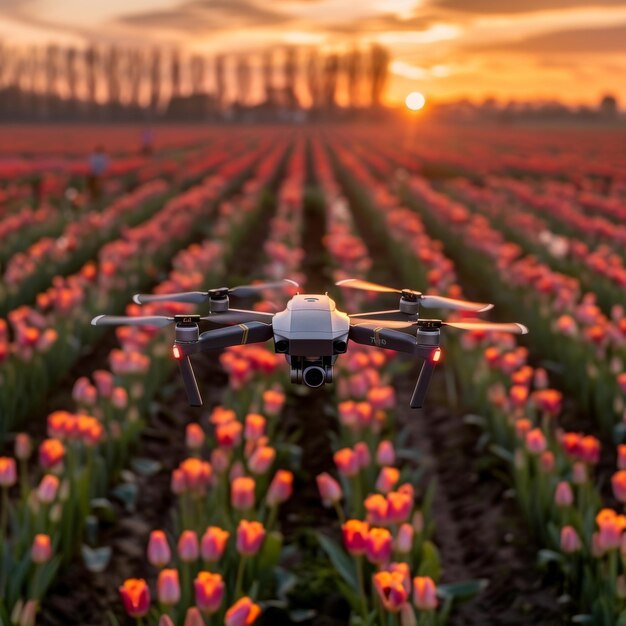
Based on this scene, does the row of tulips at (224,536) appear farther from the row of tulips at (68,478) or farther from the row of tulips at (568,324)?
the row of tulips at (568,324)

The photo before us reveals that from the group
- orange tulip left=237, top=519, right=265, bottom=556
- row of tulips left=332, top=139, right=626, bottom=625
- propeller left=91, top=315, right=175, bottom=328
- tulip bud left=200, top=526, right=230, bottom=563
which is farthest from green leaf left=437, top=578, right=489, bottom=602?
propeller left=91, top=315, right=175, bottom=328

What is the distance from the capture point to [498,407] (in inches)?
215

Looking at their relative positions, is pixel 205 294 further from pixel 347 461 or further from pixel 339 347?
pixel 347 461

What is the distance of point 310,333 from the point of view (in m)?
0.76

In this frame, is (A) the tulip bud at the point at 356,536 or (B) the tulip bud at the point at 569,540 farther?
(B) the tulip bud at the point at 569,540

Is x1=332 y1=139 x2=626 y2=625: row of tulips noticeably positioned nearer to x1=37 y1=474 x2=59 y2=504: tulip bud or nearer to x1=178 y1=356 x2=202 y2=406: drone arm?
x1=37 y1=474 x2=59 y2=504: tulip bud

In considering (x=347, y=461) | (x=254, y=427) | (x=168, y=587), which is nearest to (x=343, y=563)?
(x=347, y=461)

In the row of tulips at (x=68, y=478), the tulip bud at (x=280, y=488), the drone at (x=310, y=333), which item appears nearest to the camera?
the drone at (x=310, y=333)

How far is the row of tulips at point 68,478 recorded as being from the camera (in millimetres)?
3533

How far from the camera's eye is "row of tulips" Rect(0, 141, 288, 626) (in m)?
3.53

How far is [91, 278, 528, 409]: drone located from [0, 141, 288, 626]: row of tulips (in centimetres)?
243

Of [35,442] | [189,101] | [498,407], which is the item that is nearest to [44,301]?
[35,442]

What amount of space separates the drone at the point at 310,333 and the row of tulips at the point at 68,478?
2.43 m

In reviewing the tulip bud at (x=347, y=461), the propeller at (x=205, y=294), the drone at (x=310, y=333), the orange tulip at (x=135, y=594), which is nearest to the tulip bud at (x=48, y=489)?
the orange tulip at (x=135, y=594)
